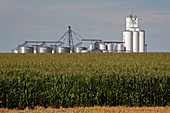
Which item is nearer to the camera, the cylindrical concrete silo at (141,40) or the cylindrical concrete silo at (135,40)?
the cylindrical concrete silo at (135,40)

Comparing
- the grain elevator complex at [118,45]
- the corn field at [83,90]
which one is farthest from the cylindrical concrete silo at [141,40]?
the corn field at [83,90]

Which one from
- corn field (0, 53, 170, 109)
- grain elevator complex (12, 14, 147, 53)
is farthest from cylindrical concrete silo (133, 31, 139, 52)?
corn field (0, 53, 170, 109)

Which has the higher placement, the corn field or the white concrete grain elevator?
the white concrete grain elevator

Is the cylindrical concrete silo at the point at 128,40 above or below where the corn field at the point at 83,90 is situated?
above

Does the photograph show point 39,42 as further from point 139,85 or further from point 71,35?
point 139,85

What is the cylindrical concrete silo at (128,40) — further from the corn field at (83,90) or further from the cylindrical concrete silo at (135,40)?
the corn field at (83,90)

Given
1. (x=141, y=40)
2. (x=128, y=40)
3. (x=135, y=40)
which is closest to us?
(x=135, y=40)

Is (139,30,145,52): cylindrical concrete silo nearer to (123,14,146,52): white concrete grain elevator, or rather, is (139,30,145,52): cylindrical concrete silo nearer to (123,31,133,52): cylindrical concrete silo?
(123,14,146,52): white concrete grain elevator

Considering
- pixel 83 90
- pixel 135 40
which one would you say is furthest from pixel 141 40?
pixel 83 90

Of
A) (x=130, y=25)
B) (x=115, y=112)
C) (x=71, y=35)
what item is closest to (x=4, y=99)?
(x=115, y=112)

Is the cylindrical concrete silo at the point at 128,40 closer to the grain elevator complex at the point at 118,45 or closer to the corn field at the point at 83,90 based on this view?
the grain elevator complex at the point at 118,45

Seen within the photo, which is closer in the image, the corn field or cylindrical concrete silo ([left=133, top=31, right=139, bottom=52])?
the corn field

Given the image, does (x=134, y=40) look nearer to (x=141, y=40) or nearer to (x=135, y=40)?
(x=135, y=40)

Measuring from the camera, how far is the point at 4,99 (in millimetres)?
17156
